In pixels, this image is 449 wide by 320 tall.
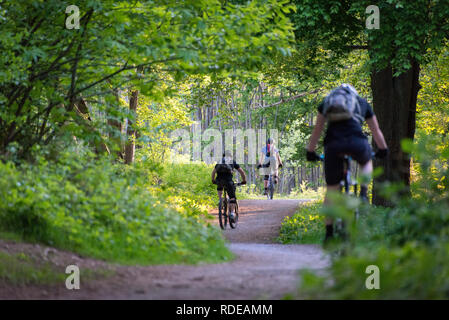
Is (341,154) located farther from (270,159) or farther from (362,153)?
(270,159)

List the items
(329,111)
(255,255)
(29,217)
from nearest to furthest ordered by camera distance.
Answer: (329,111)
(29,217)
(255,255)

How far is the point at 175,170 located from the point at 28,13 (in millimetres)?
18848

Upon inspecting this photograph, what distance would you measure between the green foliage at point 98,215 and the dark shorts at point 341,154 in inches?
76.3

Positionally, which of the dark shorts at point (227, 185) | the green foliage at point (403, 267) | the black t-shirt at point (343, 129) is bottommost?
the green foliage at point (403, 267)

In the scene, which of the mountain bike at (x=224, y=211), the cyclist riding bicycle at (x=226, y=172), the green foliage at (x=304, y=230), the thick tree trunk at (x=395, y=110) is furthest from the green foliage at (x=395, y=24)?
the mountain bike at (x=224, y=211)

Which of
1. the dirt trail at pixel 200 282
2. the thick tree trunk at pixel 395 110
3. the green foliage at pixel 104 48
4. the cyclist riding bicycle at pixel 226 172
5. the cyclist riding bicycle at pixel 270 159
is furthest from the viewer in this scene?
the cyclist riding bicycle at pixel 270 159

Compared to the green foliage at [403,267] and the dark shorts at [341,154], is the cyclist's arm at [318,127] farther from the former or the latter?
the green foliage at [403,267]

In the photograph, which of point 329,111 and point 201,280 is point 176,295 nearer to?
point 201,280

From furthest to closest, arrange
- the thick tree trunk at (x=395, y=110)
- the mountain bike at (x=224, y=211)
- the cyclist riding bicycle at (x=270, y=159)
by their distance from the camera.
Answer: the cyclist riding bicycle at (x=270, y=159)
the thick tree trunk at (x=395, y=110)
the mountain bike at (x=224, y=211)

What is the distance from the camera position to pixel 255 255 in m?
8.91

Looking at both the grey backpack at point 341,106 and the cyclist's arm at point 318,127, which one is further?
the cyclist's arm at point 318,127

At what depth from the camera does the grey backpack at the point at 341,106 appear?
20.7 feet

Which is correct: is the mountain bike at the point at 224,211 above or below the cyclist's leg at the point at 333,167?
below
